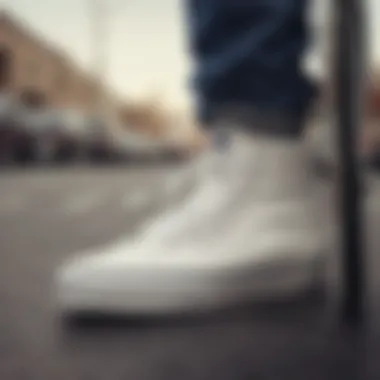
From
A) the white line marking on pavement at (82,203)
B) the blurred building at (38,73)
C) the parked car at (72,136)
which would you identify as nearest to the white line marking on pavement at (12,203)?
the white line marking on pavement at (82,203)

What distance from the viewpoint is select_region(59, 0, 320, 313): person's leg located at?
0.65m

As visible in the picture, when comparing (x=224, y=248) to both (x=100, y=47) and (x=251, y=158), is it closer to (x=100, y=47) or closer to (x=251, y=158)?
(x=251, y=158)

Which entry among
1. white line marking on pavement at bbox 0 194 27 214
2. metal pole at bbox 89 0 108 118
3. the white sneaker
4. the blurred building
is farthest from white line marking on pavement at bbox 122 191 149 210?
the white sneaker

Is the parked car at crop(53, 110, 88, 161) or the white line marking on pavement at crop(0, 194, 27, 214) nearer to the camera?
the white line marking on pavement at crop(0, 194, 27, 214)

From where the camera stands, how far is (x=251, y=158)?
0.67 m

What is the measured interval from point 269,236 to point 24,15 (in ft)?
4.57

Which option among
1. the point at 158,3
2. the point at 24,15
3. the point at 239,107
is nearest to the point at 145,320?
the point at 239,107

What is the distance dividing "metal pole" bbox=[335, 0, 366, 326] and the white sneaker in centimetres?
4

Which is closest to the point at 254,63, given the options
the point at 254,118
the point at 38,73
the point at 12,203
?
the point at 254,118

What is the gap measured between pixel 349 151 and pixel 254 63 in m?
0.11

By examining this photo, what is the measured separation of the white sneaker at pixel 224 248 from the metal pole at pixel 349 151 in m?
0.04

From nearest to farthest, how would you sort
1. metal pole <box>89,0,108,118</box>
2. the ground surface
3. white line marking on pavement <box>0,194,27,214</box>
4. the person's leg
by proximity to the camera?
the ground surface → the person's leg → white line marking on pavement <box>0,194,27,214</box> → metal pole <box>89,0,108,118</box>

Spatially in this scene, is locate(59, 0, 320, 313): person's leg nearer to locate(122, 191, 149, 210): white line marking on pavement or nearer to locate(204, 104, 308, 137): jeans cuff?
locate(204, 104, 308, 137): jeans cuff

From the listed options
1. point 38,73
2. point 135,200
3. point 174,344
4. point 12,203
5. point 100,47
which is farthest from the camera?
point 100,47
